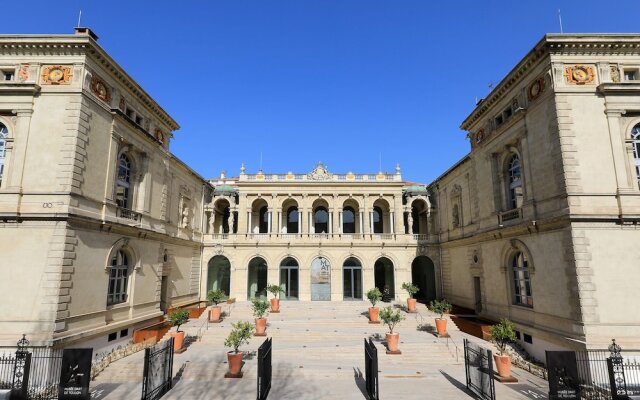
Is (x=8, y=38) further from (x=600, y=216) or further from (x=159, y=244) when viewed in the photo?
(x=600, y=216)

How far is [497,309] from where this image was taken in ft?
61.8

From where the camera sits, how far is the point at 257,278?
105 ft

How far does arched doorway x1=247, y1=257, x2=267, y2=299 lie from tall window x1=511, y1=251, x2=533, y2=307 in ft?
69.4

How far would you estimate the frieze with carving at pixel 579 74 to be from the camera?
14.4 metres

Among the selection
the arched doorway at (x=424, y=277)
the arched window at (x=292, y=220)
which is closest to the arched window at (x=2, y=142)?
the arched window at (x=292, y=220)

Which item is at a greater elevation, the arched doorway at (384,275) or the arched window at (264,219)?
the arched window at (264,219)

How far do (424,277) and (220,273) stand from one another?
19.9m

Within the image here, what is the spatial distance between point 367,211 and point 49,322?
25257 mm

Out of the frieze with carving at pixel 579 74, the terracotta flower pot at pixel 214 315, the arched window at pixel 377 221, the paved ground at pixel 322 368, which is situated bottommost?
the paved ground at pixel 322 368

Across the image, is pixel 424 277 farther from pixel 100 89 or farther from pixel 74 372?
pixel 100 89

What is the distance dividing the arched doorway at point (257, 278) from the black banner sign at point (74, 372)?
2048 centimetres

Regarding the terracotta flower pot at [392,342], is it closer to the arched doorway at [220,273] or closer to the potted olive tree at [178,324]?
the potted olive tree at [178,324]

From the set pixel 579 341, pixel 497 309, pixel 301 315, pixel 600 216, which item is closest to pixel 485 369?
pixel 579 341

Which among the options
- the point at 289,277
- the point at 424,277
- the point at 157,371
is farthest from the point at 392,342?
the point at 424,277
